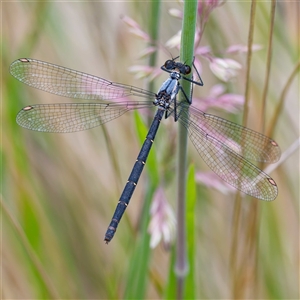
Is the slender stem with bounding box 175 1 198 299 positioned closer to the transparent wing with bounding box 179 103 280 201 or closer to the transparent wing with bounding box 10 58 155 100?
the transparent wing with bounding box 179 103 280 201

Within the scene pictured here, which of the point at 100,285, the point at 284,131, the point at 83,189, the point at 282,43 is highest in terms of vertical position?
the point at 282,43

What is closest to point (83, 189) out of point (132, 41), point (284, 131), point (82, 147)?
point (82, 147)

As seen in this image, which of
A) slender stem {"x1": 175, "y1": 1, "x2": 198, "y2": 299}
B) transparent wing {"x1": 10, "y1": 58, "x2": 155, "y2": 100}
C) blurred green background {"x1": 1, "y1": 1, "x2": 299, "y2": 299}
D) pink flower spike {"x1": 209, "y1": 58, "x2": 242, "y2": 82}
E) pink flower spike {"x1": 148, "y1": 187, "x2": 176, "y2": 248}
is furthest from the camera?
blurred green background {"x1": 1, "y1": 1, "x2": 299, "y2": 299}

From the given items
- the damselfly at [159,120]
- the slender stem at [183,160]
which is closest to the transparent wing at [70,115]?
the damselfly at [159,120]

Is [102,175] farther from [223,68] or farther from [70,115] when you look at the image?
[223,68]

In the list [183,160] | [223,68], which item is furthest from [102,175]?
[223,68]

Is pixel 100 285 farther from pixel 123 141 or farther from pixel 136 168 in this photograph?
pixel 136 168

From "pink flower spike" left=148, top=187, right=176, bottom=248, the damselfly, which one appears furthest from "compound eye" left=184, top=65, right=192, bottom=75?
"pink flower spike" left=148, top=187, right=176, bottom=248
